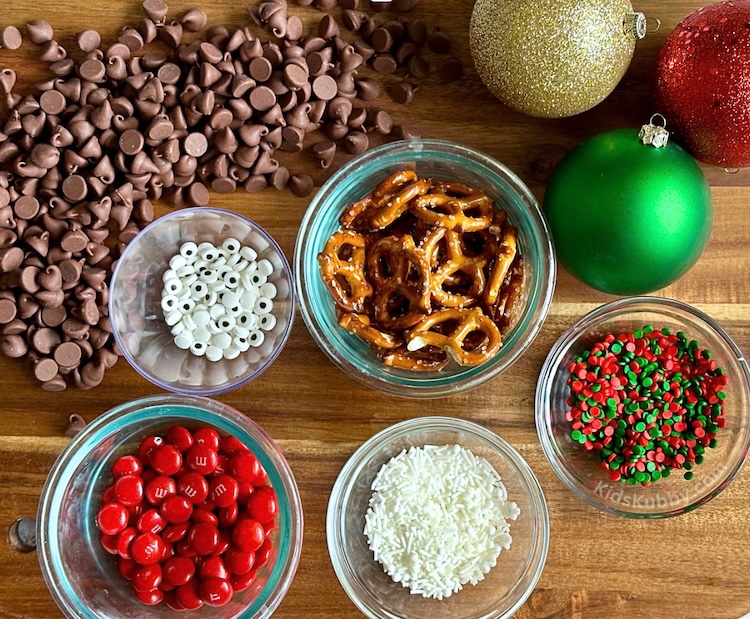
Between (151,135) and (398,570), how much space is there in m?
0.98

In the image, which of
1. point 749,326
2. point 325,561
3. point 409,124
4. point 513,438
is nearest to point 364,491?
point 325,561

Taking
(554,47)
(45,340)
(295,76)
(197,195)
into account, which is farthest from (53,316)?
(554,47)

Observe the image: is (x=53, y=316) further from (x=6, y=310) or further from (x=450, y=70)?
(x=450, y=70)

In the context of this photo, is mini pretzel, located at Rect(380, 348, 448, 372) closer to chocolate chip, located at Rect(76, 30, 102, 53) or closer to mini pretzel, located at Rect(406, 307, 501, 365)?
mini pretzel, located at Rect(406, 307, 501, 365)

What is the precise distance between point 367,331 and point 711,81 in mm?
734

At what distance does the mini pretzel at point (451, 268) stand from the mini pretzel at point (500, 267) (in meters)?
0.02

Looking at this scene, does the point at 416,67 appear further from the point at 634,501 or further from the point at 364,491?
the point at 634,501

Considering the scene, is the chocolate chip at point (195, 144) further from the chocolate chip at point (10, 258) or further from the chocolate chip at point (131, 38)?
the chocolate chip at point (10, 258)

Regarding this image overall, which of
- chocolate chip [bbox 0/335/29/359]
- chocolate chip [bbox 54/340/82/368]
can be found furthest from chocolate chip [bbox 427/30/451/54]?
chocolate chip [bbox 0/335/29/359]

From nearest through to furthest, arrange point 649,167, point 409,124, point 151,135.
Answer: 1. point 649,167
2. point 151,135
3. point 409,124

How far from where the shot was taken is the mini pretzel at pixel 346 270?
1.36 m

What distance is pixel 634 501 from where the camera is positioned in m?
1.61

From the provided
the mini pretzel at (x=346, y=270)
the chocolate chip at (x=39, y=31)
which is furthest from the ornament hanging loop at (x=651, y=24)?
the chocolate chip at (x=39, y=31)

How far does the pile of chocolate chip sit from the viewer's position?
4.89 feet
